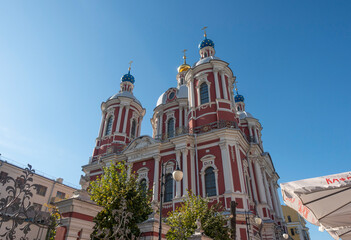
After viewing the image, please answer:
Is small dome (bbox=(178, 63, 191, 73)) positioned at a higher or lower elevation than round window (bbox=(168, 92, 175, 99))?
higher

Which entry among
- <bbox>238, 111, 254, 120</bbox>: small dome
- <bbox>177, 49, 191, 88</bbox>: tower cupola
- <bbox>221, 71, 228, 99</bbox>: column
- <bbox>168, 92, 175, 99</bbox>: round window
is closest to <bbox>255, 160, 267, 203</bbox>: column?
<bbox>221, 71, 228, 99</bbox>: column

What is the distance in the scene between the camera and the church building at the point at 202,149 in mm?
18828

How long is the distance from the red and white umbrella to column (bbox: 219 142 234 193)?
14079 mm

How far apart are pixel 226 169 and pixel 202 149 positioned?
2.95m

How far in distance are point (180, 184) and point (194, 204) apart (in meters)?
5.39

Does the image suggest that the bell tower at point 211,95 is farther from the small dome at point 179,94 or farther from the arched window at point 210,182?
the arched window at point 210,182

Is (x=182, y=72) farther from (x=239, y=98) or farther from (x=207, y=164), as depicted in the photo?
(x=207, y=164)

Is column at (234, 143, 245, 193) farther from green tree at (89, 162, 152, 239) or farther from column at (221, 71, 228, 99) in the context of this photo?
green tree at (89, 162, 152, 239)

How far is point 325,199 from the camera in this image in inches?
154

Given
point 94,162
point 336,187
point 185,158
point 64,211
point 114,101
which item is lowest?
point 336,187

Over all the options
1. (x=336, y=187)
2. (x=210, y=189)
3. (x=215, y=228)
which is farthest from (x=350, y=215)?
(x=210, y=189)

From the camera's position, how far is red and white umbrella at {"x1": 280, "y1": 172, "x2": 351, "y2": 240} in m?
3.83

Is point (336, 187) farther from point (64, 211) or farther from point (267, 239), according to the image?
point (267, 239)

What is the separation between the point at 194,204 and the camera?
Result: 47.0 feet
